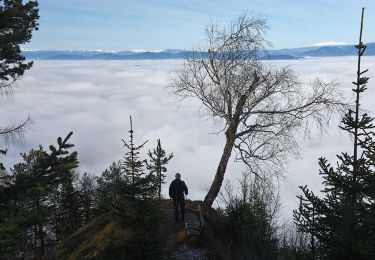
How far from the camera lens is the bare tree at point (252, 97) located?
17562mm

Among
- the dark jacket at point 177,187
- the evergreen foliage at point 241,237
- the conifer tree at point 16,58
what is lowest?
the evergreen foliage at point 241,237

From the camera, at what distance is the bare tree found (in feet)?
57.6

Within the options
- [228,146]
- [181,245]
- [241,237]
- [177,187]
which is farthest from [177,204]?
[228,146]

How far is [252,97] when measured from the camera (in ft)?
59.9

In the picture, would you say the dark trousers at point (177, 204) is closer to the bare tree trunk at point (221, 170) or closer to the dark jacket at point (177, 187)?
the dark jacket at point (177, 187)

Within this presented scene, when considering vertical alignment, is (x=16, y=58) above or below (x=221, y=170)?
above

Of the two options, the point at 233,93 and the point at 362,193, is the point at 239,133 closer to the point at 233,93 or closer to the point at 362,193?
the point at 233,93

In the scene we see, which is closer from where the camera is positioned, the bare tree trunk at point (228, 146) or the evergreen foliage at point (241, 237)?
the evergreen foliage at point (241, 237)

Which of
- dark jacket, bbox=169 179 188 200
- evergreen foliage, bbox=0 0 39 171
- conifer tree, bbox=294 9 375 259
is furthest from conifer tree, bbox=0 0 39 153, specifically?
conifer tree, bbox=294 9 375 259

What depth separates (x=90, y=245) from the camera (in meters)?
17.7

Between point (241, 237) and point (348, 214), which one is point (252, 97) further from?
point (348, 214)

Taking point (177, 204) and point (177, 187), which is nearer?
point (177, 187)

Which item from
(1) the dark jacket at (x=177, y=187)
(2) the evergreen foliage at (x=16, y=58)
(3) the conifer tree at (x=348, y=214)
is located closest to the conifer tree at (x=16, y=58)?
(2) the evergreen foliage at (x=16, y=58)

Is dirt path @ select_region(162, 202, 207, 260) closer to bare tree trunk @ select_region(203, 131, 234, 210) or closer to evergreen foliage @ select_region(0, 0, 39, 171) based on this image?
bare tree trunk @ select_region(203, 131, 234, 210)
